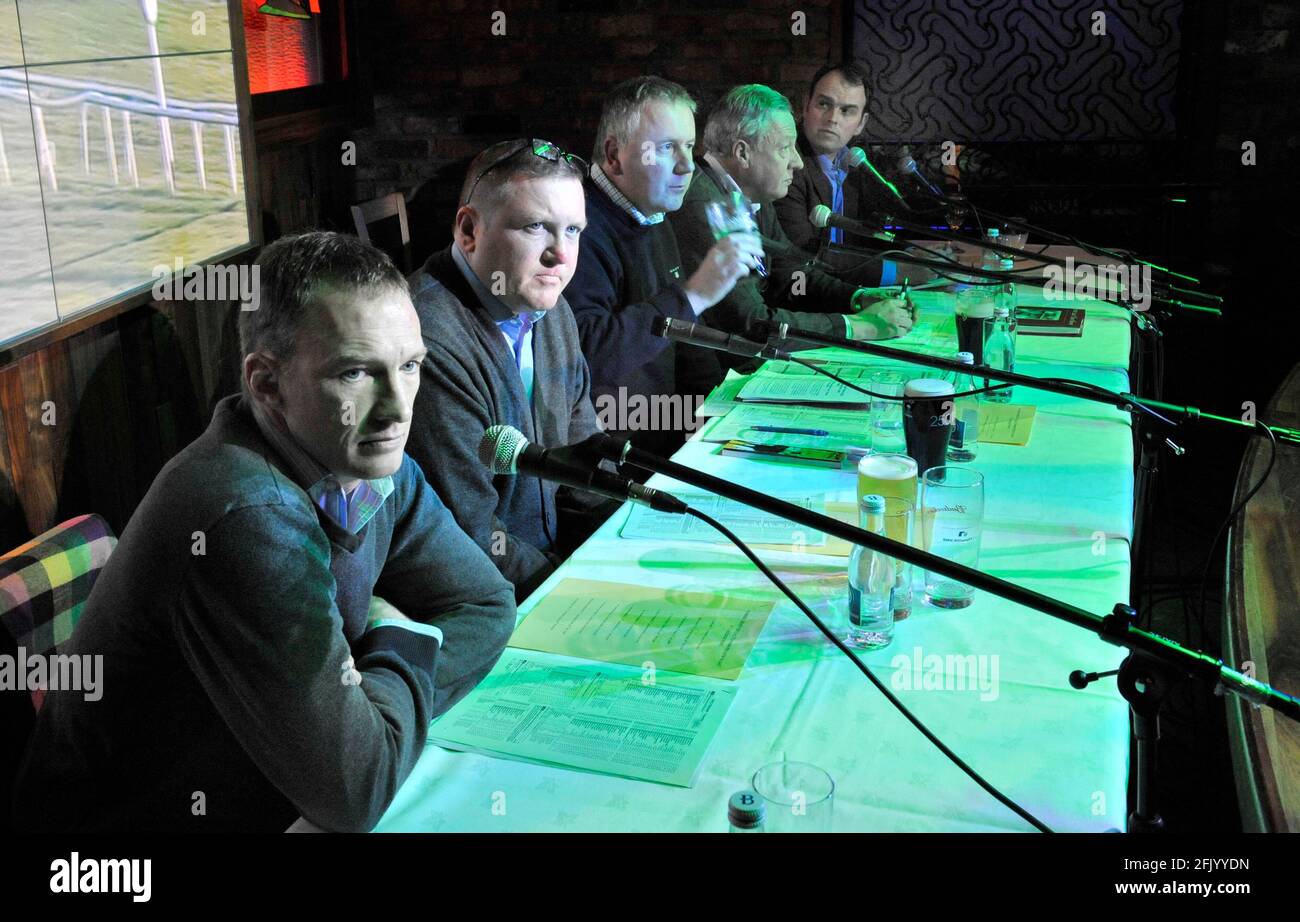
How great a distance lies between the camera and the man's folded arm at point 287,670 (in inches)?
42.8

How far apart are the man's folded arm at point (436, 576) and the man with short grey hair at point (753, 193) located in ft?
5.44

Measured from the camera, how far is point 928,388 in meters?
1.88

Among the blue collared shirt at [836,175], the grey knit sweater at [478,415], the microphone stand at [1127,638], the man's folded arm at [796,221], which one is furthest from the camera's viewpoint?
the blue collared shirt at [836,175]

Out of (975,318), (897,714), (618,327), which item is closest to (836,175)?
(975,318)

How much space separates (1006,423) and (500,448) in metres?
1.43

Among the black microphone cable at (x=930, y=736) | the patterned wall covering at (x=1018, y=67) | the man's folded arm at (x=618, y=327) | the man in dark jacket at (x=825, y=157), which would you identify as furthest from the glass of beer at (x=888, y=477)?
the patterned wall covering at (x=1018, y=67)

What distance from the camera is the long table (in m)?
1.09

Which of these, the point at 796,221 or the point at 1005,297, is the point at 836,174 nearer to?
the point at 796,221

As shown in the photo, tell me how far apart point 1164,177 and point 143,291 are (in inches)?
141

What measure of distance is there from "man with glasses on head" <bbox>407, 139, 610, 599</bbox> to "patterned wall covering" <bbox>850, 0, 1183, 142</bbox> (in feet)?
9.44

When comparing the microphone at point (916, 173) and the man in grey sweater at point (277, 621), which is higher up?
the microphone at point (916, 173)

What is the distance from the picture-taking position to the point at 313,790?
1.08 meters

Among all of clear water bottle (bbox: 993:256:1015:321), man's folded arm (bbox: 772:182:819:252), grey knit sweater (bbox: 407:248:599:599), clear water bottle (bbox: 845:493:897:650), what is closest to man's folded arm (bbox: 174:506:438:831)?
clear water bottle (bbox: 845:493:897:650)

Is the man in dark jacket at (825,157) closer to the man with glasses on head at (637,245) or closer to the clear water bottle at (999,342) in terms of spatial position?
the man with glasses on head at (637,245)
